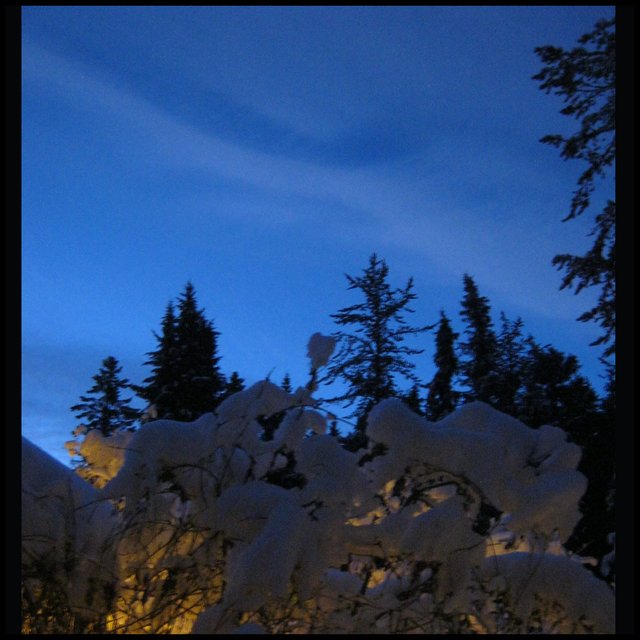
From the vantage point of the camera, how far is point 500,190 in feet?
26.9

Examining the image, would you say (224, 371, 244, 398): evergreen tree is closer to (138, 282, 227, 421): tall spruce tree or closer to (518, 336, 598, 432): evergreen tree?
(138, 282, 227, 421): tall spruce tree

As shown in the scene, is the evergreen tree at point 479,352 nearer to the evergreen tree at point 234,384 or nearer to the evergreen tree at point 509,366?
the evergreen tree at point 509,366

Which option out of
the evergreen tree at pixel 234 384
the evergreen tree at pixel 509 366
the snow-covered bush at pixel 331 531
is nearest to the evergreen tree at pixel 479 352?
the evergreen tree at pixel 509 366

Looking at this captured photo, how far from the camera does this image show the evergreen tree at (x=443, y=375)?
2446cm

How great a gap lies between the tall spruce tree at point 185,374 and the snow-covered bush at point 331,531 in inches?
639

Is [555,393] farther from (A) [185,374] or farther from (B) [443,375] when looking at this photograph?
(A) [185,374]

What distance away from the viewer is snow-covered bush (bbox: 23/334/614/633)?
2.20m

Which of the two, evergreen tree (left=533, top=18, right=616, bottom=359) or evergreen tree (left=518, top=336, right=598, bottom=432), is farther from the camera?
evergreen tree (left=518, top=336, right=598, bottom=432)

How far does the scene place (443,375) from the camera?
25.2 metres

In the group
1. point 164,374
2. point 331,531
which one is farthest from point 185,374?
point 331,531

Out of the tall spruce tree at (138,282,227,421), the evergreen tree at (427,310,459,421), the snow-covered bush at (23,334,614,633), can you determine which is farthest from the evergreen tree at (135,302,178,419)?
the snow-covered bush at (23,334,614,633)

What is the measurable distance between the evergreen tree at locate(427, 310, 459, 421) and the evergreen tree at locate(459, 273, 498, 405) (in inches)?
21.2

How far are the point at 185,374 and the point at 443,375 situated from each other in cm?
1148

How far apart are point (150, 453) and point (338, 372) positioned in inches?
621
